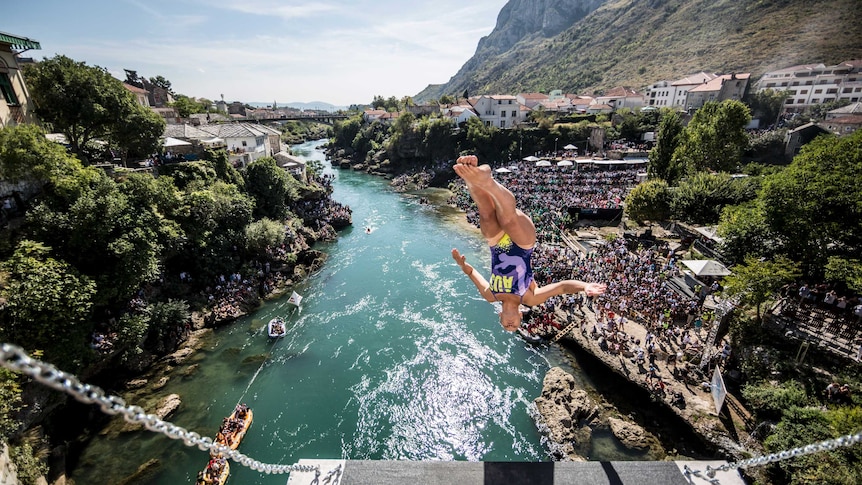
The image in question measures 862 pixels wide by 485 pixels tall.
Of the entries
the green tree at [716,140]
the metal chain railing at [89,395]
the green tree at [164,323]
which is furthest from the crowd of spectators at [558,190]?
the metal chain railing at [89,395]

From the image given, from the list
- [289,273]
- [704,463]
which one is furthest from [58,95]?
[704,463]

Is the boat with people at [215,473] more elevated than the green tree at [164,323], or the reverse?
the green tree at [164,323]

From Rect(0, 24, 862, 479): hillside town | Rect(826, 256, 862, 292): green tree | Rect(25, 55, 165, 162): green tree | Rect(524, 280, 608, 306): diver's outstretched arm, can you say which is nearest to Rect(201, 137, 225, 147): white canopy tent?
Rect(0, 24, 862, 479): hillside town

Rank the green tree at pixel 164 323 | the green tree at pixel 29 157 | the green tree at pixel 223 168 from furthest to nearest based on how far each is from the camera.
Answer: the green tree at pixel 223 168
the green tree at pixel 164 323
the green tree at pixel 29 157

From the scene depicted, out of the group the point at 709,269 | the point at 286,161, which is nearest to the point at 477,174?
the point at 709,269

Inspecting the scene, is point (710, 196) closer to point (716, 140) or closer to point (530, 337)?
point (716, 140)

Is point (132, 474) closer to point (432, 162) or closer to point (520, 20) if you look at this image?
point (432, 162)

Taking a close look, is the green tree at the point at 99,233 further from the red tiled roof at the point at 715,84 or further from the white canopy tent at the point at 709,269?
the red tiled roof at the point at 715,84

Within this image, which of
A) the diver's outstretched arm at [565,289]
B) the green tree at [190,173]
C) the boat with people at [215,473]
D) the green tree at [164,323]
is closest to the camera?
the diver's outstretched arm at [565,289]
